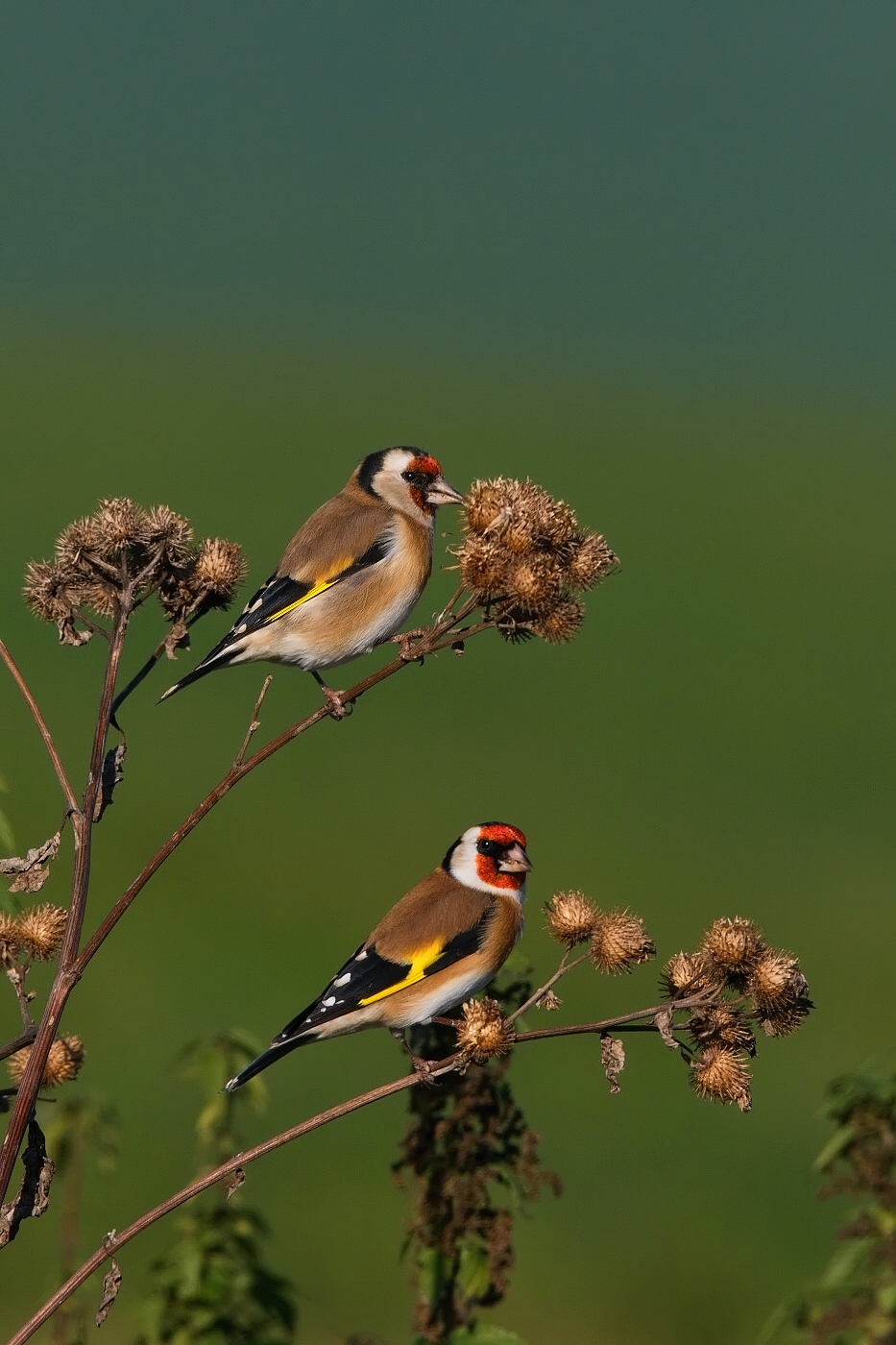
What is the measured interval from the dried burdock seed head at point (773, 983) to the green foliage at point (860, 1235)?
1277 mm

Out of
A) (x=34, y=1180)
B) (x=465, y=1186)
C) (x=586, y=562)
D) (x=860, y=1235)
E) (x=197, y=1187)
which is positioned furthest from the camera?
(x=465, y=1186)

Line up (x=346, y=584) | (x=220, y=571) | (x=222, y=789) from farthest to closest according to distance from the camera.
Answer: (x=346, y=584) → (x=220, y=571) → (x=222, y=789)

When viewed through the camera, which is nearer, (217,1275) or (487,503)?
(487,503)

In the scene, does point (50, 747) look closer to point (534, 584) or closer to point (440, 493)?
point (534, 584)

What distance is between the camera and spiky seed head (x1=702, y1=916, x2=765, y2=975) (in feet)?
11.4

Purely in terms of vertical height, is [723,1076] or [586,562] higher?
Answer: [586,562]

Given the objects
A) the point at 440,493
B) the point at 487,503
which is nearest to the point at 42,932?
the point at 487,503

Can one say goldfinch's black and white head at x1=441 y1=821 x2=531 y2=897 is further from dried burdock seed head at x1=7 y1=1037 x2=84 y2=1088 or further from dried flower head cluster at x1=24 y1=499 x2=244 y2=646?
dried burdock seed head at x1=7 y1=1037 x2=84 y2=1088

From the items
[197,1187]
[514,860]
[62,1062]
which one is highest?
[514,860]

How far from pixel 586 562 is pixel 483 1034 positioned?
105 cm

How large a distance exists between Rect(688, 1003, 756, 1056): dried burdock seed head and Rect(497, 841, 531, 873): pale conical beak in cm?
156

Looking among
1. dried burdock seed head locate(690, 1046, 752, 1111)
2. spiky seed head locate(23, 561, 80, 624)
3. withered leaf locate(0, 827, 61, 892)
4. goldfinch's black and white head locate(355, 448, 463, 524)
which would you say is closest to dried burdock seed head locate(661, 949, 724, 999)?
dried burdock seed head locate(690, 1046, 752, 1111)

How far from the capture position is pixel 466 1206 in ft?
15.5

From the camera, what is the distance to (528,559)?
147 inches
